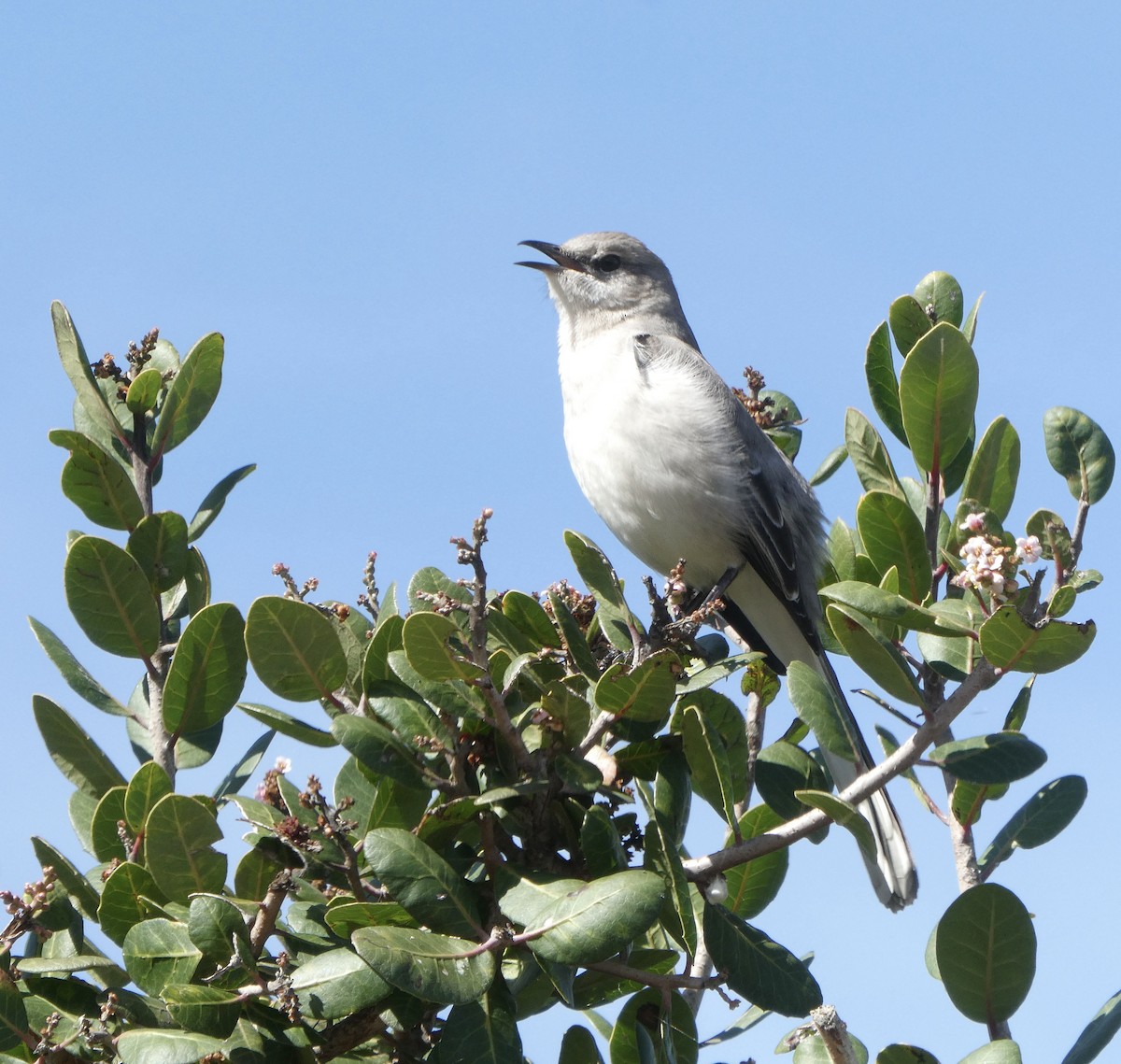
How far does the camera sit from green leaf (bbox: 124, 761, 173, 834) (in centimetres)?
284

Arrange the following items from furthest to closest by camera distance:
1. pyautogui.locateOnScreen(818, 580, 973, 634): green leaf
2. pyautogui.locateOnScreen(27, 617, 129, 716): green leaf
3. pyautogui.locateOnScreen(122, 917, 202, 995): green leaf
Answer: pyautogui.locateOnScreen(27, 617, 129, 716): green leaf
pyautogui.locateOnScreen(818, 580, 973, 634): green leaf
pyautogui.locateOnScreen(122, 917, 202, 995): green leaf

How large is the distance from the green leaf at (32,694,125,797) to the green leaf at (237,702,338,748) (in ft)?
1.46

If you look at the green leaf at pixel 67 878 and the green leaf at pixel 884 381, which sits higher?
the green leaf at pixel 884 381

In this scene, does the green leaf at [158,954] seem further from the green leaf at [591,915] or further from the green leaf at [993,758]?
the green leaf at [993,758]

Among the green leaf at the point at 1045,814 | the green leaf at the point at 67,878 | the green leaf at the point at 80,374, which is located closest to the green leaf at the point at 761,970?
the green leaf at the point at 1045,814

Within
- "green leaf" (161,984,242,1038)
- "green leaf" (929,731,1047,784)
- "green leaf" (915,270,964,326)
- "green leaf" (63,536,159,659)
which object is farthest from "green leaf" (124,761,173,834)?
"green leaf" (915,270,964,326)

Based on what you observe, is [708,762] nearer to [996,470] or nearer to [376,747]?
[376,747]

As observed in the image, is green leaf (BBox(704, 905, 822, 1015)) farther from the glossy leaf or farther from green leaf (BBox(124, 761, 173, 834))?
the glossy leaf

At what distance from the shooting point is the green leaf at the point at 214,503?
3490 millimetres

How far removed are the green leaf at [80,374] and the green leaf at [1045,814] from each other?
100 inches

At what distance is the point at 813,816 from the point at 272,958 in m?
1.20

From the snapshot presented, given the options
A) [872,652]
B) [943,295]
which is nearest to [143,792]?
[872,652]

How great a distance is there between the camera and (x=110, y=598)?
10.1 ft

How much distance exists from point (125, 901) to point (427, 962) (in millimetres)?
803
